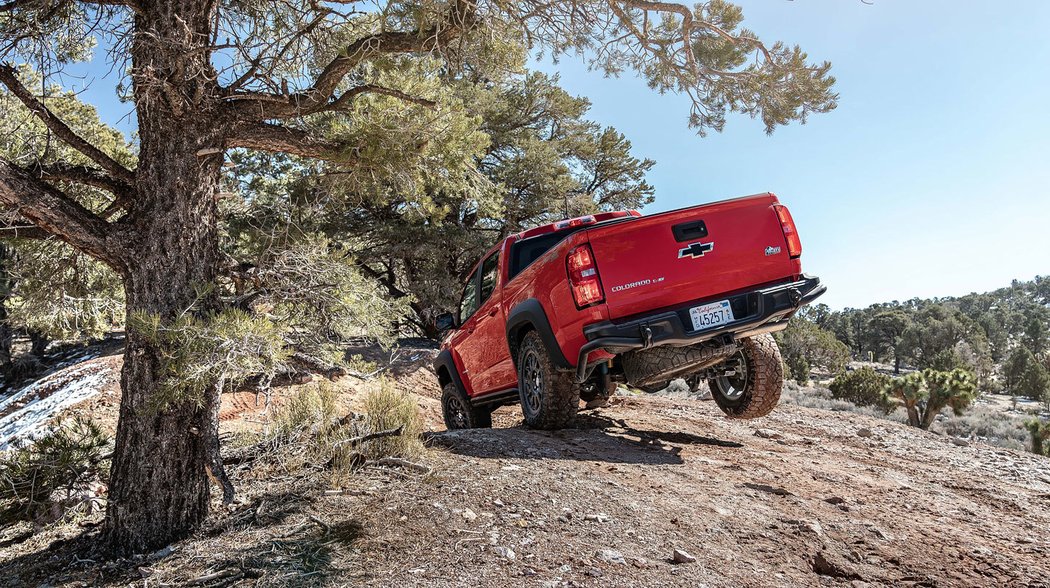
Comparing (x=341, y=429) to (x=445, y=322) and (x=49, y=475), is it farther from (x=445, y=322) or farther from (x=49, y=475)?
(x=445, y=322)

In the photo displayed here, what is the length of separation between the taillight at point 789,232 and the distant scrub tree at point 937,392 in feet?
39.0

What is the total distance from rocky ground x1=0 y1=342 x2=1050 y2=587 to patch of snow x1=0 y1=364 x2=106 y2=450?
483cm

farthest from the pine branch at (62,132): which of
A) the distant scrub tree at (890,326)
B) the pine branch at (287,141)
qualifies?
the distant scrub tree at (890,326)

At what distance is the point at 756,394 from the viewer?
219 inches

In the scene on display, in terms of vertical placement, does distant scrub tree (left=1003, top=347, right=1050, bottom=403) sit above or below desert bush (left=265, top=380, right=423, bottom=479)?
below

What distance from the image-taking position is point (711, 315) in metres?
4.73

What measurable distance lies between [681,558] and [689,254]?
2579mm

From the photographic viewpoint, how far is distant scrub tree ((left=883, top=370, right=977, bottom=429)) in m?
14.3

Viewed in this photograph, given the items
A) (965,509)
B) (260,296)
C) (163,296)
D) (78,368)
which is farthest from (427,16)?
(78,368)

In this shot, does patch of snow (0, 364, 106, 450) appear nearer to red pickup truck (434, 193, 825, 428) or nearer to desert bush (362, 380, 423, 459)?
desert bush (362, 380, 423, 459)

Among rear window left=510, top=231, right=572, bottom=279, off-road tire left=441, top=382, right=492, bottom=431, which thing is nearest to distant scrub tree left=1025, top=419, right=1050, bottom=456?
off-road tire left=441, top=382, right=492, bottom=431

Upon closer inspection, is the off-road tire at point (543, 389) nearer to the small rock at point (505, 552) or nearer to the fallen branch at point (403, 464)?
the fallen branch at point (403, 464)

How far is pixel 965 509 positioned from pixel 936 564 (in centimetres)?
140

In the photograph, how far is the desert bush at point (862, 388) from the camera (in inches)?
664
